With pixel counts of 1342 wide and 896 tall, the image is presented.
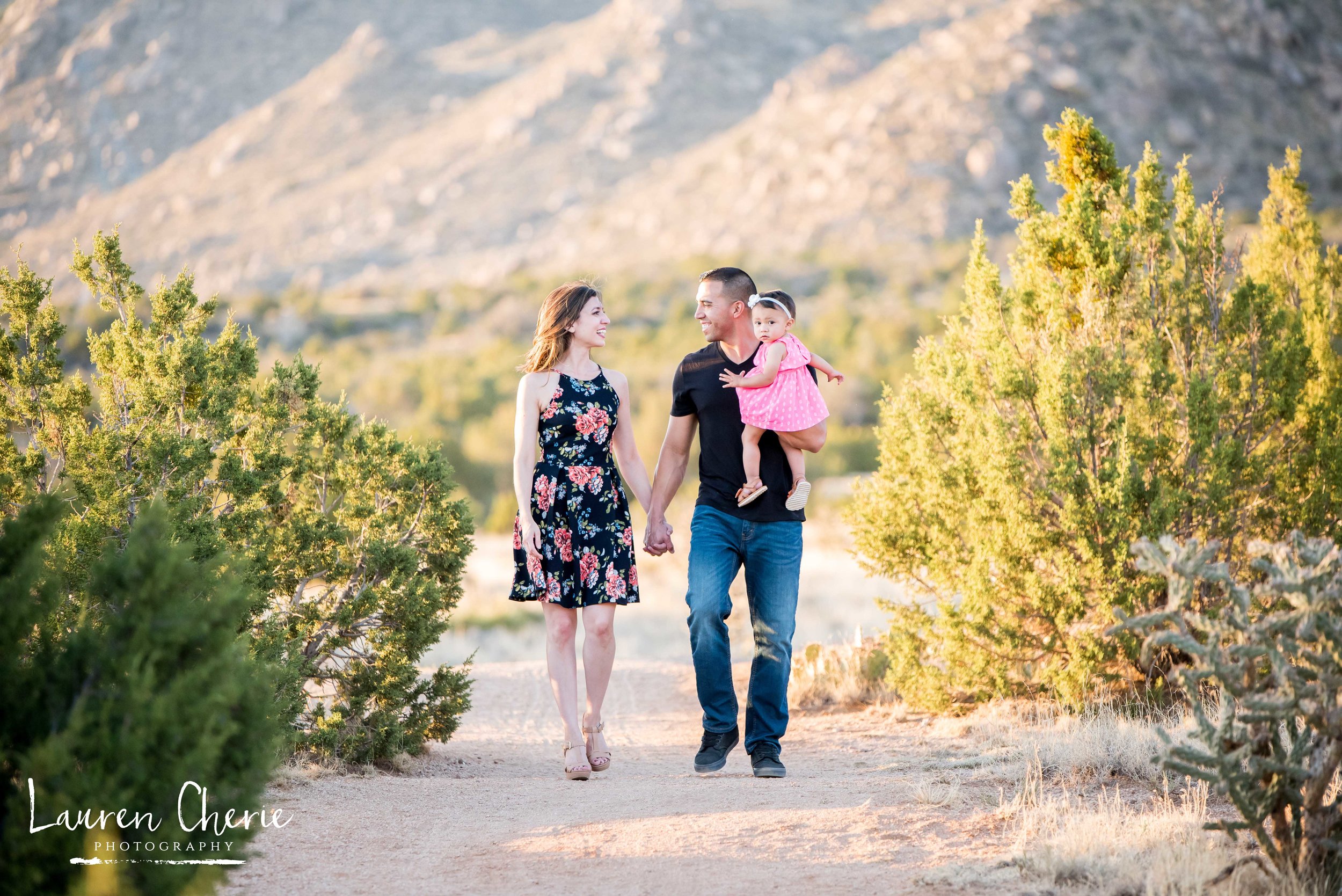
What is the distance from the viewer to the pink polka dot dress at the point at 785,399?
515cm

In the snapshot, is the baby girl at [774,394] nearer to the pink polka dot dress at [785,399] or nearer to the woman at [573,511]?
the pink polka dot dress at [785,399]

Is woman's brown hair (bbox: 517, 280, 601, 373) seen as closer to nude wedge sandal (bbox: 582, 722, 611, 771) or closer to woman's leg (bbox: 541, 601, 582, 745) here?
woman's leg (bbox: 541, 601, 582, 745)

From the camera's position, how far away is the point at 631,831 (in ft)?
13.7

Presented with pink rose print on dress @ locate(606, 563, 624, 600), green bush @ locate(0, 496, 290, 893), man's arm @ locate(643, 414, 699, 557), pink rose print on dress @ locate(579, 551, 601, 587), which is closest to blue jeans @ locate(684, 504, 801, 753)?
man's arm @ locate(643, 414, 699, 557)

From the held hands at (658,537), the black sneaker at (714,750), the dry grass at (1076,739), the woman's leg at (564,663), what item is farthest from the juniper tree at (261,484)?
the dry grass at (1076,739)

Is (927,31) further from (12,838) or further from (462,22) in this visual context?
(12,838)

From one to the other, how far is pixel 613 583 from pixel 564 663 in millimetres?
483

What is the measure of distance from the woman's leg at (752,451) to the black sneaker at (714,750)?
1278 mm

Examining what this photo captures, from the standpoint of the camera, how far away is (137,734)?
261cm

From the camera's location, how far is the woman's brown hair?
538cm

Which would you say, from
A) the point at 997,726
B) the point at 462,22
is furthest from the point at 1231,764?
the point at 462,22

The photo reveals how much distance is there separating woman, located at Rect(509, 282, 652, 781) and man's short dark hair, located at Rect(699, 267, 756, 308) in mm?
597

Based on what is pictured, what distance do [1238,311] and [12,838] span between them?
6.38 metres

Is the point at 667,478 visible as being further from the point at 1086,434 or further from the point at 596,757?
the point at 1086,434
